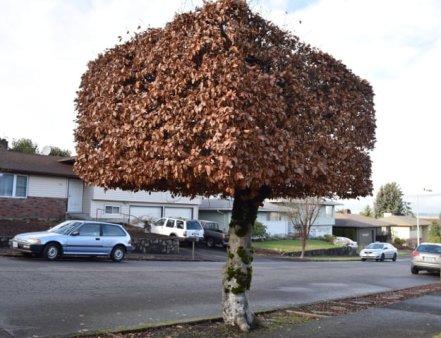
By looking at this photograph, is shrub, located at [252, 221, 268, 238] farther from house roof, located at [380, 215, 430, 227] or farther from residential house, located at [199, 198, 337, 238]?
house roof, located at [380, 215, 430, 227]

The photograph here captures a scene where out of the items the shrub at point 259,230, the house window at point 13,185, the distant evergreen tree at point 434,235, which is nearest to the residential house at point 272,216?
the shrub at point 259,230

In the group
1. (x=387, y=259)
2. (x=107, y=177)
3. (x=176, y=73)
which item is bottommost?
(x=387, y=259)

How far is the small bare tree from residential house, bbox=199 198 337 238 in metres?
1.97

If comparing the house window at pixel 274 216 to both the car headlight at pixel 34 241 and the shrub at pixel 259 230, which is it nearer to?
the shrub at pixel 259 230

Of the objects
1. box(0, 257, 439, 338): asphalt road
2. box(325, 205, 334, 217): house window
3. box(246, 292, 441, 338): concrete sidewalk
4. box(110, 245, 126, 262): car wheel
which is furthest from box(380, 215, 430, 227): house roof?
box(246, 292, 441, 338): concrete sidewalk

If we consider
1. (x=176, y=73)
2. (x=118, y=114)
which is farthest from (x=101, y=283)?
(x=176, y=73)

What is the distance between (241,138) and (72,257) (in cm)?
1628

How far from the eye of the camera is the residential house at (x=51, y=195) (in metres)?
28.5

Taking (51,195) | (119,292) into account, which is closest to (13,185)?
(51,195)

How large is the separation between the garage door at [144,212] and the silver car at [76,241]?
1487 cm

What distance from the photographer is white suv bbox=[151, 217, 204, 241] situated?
32.5 m

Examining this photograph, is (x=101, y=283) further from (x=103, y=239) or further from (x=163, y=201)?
(x=163, y=201)

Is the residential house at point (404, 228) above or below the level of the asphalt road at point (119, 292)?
above

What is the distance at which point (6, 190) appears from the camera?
28453mm
